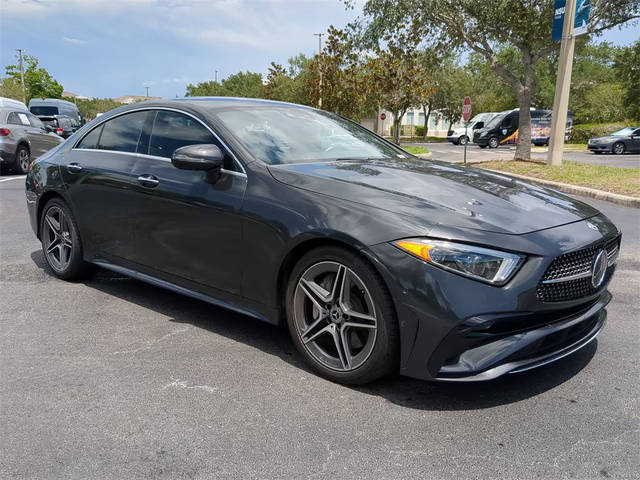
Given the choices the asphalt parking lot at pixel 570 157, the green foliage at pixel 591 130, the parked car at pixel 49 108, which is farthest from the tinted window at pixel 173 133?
the green foliage at pixel 591 130

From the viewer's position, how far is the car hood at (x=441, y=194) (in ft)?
9.45

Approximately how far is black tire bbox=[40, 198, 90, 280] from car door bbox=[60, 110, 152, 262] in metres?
0.14

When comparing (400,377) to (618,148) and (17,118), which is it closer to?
(17,118)

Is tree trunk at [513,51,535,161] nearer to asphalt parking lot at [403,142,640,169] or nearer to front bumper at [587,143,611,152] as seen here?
asphalt parking lot at [403,142,640,169]

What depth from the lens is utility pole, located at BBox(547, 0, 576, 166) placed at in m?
15.1

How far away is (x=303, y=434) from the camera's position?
264cm

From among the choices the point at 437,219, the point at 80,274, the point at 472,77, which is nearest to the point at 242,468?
the point at 437,219

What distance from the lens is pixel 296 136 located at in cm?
399

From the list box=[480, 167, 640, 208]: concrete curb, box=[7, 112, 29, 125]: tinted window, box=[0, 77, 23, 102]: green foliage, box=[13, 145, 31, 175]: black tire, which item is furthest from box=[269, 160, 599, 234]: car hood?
box=[0, 77, 23, 102]: green foliage

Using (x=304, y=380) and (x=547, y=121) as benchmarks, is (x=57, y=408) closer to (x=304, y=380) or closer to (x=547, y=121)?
(x=304, y=380)

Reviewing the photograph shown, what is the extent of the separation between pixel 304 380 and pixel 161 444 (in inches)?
35.0

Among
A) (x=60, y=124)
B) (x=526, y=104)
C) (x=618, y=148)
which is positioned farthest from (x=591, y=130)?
(x=60, y=124)

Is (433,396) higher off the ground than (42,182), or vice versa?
(42,182)

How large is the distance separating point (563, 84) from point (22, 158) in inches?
556
